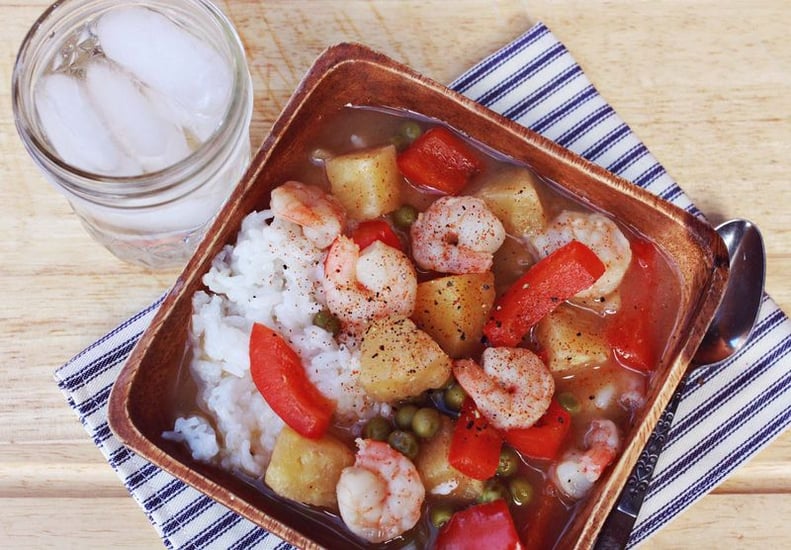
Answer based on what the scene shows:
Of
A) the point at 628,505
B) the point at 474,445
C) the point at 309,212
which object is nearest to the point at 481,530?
the point at 474,445

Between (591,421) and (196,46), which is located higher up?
(196,46)

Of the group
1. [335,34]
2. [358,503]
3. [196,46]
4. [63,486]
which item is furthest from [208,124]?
[63,486]

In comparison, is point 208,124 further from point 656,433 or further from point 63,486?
point 656,433

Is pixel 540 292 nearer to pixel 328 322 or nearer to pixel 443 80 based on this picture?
pixel 328 322

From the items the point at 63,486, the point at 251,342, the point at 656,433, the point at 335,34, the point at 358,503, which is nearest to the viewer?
the point at 358,503

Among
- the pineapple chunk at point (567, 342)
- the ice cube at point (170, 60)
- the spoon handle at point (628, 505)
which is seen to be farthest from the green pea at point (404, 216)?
the spoon handle at point (628, 505)
